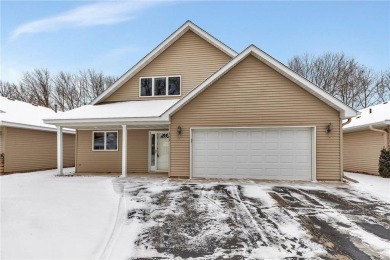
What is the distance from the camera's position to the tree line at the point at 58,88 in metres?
33.0

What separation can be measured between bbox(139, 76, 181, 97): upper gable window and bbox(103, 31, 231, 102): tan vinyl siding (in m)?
0.21

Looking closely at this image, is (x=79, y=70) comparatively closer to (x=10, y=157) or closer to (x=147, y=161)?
(x=10, y=157)

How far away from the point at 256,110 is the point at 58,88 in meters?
31.9

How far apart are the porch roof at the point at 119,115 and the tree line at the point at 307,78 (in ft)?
74.5

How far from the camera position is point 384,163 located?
11.5 m

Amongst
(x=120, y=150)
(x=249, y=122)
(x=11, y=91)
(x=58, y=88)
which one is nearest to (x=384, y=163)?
(x=249, y=122)

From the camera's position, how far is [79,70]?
115ft

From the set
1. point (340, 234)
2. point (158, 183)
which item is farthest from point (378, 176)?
point (158, 183)

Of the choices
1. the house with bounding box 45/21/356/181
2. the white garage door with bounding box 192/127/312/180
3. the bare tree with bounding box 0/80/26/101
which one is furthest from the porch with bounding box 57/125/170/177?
the bare tree with bounding box 0/80/26/101

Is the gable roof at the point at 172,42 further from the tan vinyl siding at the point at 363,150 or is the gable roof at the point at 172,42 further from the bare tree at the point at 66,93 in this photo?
the bare tree at the point at 66,93

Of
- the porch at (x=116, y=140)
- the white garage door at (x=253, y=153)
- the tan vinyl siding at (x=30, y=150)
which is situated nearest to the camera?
the white garage door at (x=253, y=153)

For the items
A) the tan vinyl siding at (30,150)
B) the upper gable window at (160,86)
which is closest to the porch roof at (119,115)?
the upper gable window at (160,86)

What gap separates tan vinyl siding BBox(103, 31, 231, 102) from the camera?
42.6 feet

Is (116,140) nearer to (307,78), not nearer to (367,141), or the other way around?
(367,141)
